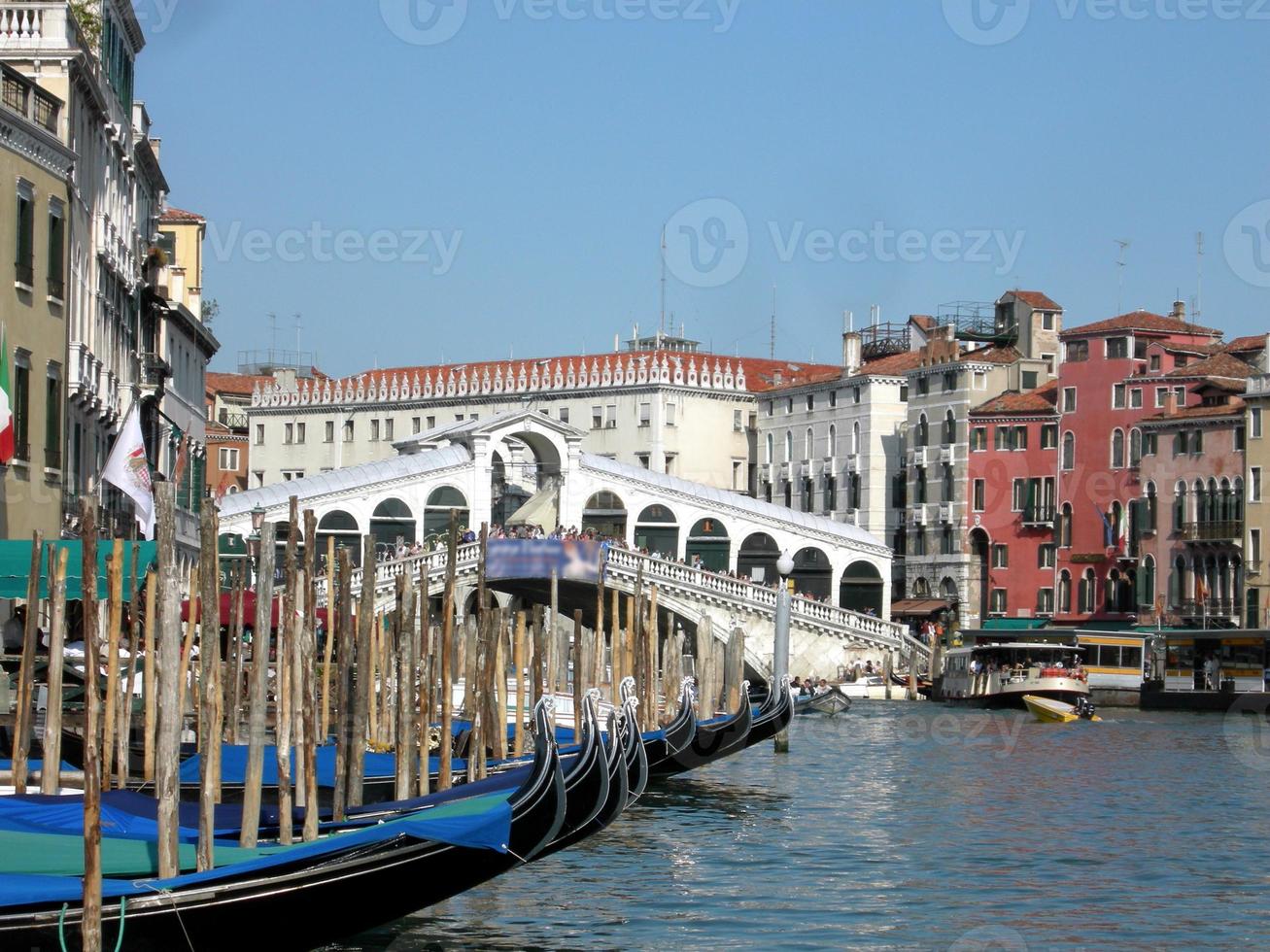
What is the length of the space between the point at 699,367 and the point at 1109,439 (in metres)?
14.6

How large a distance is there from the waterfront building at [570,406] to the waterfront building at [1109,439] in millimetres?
10706

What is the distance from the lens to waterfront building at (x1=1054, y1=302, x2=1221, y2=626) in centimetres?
5034

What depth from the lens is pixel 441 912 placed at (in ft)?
47.3

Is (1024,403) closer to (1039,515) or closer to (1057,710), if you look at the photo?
(1039,515)

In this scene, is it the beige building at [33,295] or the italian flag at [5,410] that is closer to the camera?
the italian flag at [5,410]

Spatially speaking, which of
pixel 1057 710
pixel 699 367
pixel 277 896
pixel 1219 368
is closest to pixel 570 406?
pixel 699 367

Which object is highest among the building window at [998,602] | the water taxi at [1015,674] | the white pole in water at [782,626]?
the building window at [998,602]

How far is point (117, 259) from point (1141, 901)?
50.4ft


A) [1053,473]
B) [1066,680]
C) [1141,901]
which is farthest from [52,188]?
[1053,473]

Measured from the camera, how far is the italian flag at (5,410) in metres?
18.9

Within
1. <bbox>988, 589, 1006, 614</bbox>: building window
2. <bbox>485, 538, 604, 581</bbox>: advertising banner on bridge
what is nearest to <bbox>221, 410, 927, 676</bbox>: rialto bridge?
<bbox>485, 538, 604, 581</bbox>: advertising banner on bridge

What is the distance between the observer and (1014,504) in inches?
2117

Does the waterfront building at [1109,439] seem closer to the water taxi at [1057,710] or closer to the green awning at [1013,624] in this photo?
the green awning at [1013,624]

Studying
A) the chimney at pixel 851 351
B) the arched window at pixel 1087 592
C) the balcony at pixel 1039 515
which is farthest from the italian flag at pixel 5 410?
the chimney at pixel 851 351
